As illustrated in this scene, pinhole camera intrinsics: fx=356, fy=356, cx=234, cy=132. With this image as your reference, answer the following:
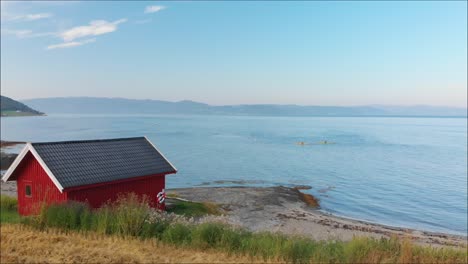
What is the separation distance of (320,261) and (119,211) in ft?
23.0

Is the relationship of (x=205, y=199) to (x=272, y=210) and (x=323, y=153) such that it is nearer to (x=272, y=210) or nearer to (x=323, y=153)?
(x=272, y=210)

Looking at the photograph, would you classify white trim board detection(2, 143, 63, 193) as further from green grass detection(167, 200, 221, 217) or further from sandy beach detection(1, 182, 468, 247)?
sandy beach detection(1, 182, 468, 247)

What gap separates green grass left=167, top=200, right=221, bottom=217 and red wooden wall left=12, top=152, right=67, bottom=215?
8.23 meters

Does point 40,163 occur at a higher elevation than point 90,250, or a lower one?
higher

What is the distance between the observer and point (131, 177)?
1927 centimetres

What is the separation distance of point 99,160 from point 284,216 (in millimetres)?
15848

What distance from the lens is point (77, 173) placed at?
56.9 ft

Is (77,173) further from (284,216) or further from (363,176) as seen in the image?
(363,176)

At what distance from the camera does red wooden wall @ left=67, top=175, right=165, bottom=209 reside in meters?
17.3

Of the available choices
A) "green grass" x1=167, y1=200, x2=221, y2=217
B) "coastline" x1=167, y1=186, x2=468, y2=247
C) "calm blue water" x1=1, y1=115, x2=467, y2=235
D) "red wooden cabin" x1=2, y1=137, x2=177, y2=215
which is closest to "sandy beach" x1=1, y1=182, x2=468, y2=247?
"coastline" x1=167, y1=186, x2=468, y2=247

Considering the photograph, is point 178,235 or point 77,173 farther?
point 77,173

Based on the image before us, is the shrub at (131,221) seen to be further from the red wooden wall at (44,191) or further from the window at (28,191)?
the window at (28,191)

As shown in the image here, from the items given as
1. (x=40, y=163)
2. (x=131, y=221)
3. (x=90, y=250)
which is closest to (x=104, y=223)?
(x=131, y=221)

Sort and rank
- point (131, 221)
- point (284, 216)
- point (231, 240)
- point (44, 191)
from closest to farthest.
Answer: point (231, 240) → point (131, 221) → point (44, 191) → point (284, 216)
